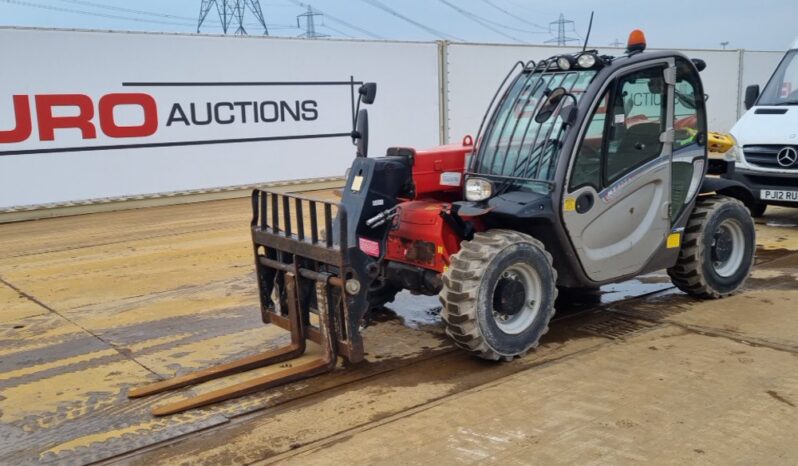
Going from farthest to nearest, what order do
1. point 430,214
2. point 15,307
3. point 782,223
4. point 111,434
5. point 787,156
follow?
point 782,223, point 787,156, point 15,307, point 430,214, point 111,434

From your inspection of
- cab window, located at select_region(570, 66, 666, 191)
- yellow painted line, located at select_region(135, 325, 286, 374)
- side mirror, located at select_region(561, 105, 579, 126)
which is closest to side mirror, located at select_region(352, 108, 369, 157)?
side mirror, located at select_region(561, 105, 579, 126)

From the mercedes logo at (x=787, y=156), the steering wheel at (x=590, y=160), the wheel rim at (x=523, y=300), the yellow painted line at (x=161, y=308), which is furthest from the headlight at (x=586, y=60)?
the mercedes logo at (x=787, y=156)

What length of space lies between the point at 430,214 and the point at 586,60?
1561mm

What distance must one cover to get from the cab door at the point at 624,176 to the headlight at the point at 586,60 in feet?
0.66

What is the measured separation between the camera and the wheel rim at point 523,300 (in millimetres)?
4848

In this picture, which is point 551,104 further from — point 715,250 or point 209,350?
point 209,350

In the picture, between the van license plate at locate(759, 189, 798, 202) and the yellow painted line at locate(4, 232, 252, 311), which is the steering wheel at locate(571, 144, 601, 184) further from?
the van license plate at locate(759, 189, 798, 202)

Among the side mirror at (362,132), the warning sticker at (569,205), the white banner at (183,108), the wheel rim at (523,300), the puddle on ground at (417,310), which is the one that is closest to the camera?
the wheel rim at (523,300)

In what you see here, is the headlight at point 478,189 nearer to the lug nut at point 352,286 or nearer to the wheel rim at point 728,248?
the lug nut at point 352,286

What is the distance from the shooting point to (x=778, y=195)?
907 centimetres

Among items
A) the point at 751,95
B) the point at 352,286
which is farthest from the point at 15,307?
the point at 751,95

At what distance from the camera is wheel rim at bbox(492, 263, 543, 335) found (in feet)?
15.9

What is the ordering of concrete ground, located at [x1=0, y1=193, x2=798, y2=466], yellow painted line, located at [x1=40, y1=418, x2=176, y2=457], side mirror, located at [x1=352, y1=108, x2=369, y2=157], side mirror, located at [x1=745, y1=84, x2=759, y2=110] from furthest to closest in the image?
side mirror, located at [x1=745, y1=84, x2=759, y2=110]
side mirror, located at [x1=352, y1=108, x2=369, y2=157]
yellow painted line, located at [x1=40, y1=418, x2=176, y2=457]
concrete ground, located at [x1=0, y1=193, x2=798, y2=466]

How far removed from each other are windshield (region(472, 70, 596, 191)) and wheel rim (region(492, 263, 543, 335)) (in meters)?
0.60
